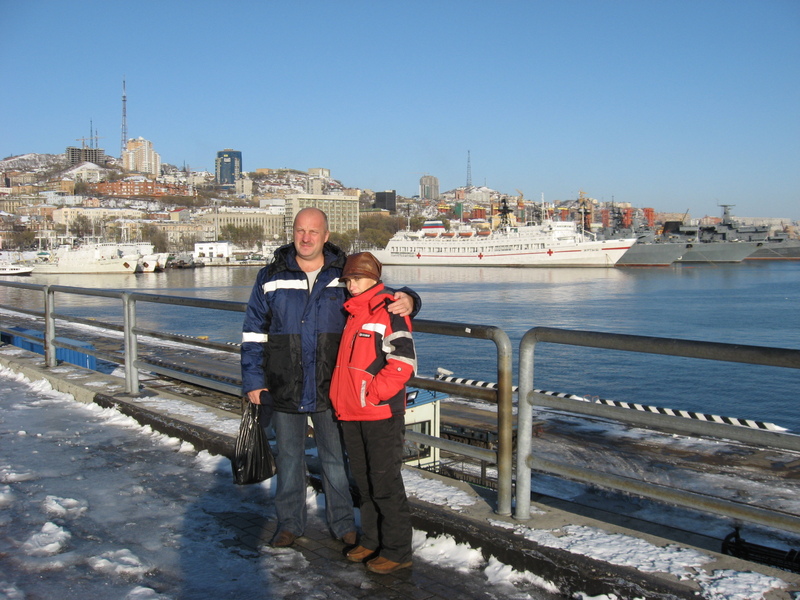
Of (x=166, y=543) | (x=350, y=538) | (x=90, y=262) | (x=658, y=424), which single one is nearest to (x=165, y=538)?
(x=166, y=543)

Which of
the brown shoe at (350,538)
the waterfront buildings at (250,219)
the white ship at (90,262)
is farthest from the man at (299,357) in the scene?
the waterfront buildings at (250,219)

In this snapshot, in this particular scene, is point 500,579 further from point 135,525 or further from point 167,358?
point 167,358

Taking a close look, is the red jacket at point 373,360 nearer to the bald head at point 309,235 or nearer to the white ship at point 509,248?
the bald head at point 309,235

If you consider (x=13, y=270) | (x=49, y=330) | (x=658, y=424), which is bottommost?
(x=13, y=270)

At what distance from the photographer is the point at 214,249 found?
348 ft

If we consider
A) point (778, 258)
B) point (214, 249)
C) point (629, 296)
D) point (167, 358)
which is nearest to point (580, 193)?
point (778, 258)

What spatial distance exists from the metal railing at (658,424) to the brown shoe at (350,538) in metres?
0.67

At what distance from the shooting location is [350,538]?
291 centimetres

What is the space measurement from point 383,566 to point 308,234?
1.31 m

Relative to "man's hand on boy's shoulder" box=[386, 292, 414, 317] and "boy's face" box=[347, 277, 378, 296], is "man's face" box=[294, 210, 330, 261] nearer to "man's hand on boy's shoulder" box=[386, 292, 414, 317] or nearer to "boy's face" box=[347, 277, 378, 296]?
"boy's face" box=[347, 277, 378, 296]

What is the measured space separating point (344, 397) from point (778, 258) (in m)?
105

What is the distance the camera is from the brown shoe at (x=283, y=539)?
9.46ft

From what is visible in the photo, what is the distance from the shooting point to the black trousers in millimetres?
2670

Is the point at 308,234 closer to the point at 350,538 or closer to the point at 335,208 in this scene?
the point at 350,538
